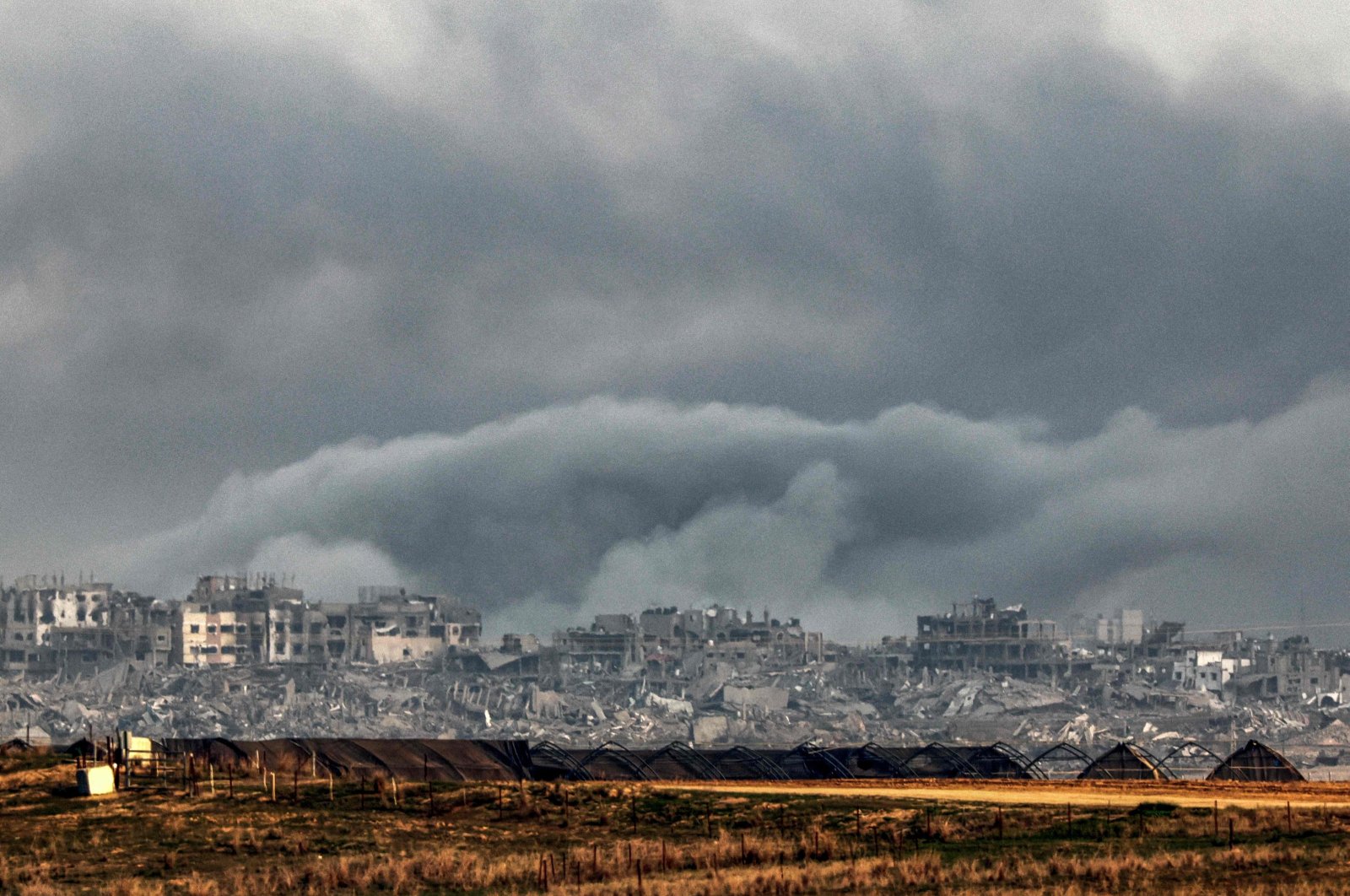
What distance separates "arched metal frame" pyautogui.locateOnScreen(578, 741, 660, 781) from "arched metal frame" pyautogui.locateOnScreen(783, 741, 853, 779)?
796 cm

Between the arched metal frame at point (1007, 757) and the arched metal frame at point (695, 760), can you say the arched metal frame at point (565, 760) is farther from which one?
the arched metal frame at point (1007, 757)

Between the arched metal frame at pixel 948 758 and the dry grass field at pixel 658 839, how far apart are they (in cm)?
1534

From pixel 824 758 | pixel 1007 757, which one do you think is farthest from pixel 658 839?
pixel 1007 757

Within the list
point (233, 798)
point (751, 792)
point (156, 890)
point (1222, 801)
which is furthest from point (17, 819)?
point (1222, 801)

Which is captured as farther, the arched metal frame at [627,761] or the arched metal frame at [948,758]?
the arched metal frame at [627,761]

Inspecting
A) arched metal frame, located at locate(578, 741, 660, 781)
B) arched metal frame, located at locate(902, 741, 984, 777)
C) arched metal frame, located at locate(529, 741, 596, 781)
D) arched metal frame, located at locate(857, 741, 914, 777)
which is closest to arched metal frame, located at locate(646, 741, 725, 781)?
arched metal frame, located at locate(578, 741, 660, 781)

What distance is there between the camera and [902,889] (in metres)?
51.6

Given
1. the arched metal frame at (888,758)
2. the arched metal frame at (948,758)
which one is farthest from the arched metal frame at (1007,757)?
the arched metal frame at (888,758)

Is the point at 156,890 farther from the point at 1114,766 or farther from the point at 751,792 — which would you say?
the point at 1114,766

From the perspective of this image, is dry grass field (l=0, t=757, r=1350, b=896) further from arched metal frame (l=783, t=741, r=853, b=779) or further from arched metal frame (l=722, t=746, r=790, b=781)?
arched metal frame (l=722, t=746, r=790, b=781)

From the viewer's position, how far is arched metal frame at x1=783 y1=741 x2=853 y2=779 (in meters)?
97.0

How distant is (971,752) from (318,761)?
117 ft

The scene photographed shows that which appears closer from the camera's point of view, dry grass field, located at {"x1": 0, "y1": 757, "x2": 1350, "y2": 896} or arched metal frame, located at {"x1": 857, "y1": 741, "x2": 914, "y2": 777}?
dry grass field, located at {"x1": 0, "y1": 757, "x2": 1350, "y2": 896}

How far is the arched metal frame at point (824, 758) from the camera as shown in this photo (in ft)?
318
